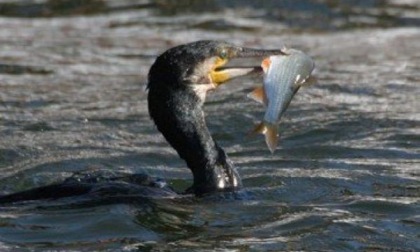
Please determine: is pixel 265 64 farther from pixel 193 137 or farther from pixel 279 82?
pixel 193 137

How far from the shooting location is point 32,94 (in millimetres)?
13383

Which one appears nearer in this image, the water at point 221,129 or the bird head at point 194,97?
the water at point 221,129

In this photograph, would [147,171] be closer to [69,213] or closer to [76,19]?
[69,213]

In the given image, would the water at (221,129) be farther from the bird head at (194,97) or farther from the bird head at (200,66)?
the bird head at (200,66)

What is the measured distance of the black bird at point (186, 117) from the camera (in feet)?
28.7

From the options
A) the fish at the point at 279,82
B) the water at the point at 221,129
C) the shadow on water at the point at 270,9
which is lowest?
the water at the point at 221,129

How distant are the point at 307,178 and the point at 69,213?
2.10 meters

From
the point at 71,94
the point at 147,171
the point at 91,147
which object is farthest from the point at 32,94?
the point at 147,171

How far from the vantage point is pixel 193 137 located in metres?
8.95

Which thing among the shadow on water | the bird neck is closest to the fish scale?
the bird neck

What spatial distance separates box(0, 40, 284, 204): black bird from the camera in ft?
28.7

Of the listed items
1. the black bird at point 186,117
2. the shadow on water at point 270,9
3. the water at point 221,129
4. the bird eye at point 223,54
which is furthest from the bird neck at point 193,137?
the shadow on water at point 270,9

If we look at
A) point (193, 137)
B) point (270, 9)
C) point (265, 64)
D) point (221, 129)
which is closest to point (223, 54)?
point (265, 64)

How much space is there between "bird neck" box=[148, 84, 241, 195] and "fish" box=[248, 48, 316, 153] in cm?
44
